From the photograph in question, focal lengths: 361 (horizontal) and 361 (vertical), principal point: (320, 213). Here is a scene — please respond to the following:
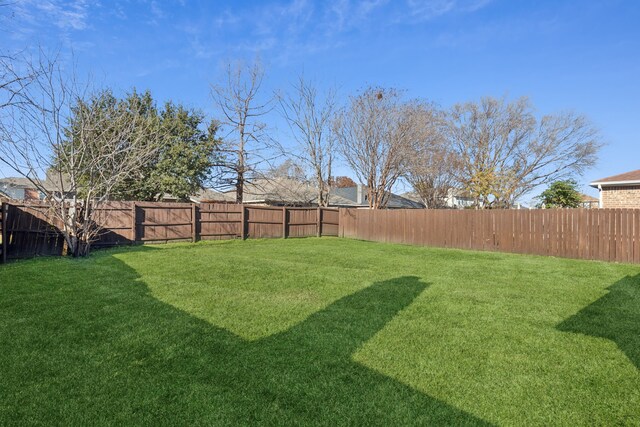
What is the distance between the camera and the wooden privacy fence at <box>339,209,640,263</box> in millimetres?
9617

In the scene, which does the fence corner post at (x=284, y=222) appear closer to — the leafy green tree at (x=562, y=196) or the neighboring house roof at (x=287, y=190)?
the neighboring house roof at (x=287, y=190)

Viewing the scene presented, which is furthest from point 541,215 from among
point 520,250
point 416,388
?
point 416,388

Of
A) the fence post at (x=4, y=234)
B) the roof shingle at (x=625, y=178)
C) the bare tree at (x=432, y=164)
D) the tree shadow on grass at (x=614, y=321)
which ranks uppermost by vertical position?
the bare tree at (x=432, y=164)

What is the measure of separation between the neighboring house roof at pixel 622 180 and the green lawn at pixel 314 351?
37.0 ft

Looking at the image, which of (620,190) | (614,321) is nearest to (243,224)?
(614,321)

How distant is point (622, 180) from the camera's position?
14.8m

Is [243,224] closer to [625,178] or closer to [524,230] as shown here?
[524,230]

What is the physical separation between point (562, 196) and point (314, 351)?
25.2 meters

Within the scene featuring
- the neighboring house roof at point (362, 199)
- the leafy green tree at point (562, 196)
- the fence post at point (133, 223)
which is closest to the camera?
the fence post at point (133, 223)

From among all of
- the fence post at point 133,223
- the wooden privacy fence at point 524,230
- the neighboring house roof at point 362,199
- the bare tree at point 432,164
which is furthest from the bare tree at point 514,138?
the fence post at point 133,223

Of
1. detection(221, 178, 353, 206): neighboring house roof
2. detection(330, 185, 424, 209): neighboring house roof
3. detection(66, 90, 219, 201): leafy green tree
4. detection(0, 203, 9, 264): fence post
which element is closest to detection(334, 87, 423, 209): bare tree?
Answer: detection(221, 178, 353, 206): neighboring house roof

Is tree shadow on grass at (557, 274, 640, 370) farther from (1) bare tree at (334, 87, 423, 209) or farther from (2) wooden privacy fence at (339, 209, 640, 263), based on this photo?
(1) bare tree at (334, 87, 423, 209)

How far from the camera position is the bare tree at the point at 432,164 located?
20438 mm

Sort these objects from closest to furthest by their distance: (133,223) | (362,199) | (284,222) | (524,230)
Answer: (524,230) → (133,223) → (284,222) → (362,199)
